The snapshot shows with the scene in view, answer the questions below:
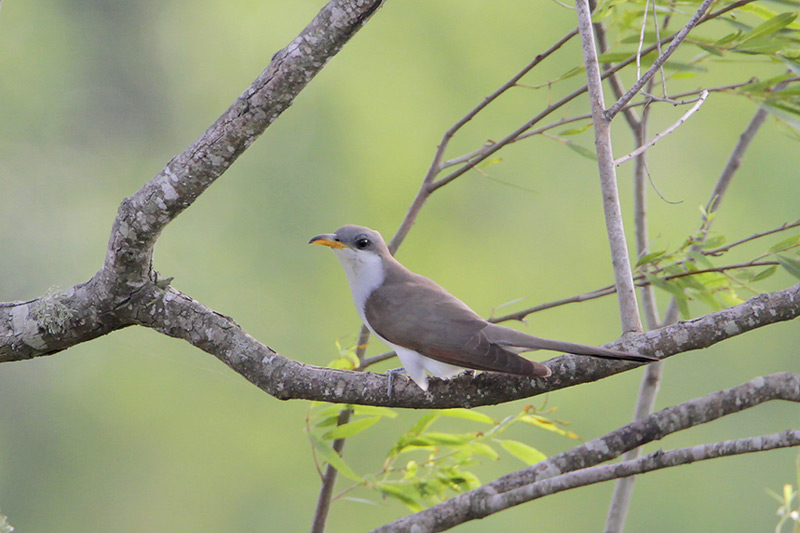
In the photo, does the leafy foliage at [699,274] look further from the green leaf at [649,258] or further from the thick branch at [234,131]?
the thick branch at [234,131]

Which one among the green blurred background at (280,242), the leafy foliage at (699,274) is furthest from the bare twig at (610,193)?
the green blurred background at (280,242)

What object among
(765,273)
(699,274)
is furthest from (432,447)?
(765,273)

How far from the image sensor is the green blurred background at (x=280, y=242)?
512cm

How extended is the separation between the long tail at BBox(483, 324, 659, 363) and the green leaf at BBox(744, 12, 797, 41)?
752mm

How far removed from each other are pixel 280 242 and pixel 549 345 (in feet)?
14.0

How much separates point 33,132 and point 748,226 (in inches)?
210

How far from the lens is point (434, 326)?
1.56 metres

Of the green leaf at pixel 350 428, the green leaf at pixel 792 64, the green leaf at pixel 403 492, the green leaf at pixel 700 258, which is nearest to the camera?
the green leaf at pixel 792 64

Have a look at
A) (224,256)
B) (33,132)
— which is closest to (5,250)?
(33,132)

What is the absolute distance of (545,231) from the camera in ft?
19.1

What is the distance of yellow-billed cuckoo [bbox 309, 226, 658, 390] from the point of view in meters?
1.31

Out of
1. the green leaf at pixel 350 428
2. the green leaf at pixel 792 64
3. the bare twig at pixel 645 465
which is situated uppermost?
the green leaf at pixel 792 64

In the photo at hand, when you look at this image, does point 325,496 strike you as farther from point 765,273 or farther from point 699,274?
point 765,273

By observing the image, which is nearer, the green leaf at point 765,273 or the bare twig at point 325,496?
the green leaf at point 765,273
